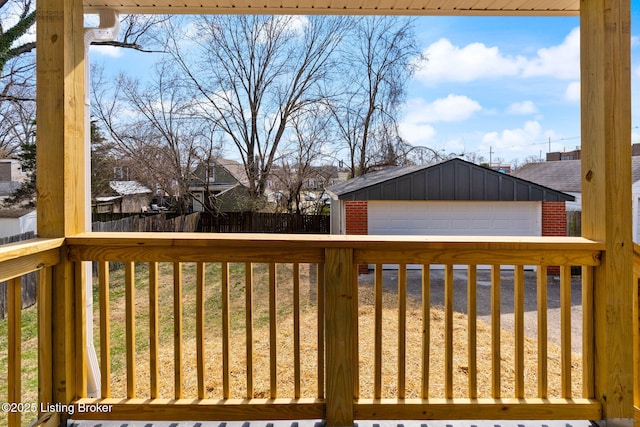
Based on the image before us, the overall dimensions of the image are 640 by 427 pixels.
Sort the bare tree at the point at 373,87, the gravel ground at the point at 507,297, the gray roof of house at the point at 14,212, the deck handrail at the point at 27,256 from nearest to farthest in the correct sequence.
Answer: the deck handrail at the point at 27,256 < the gravel ground at the point at 507,297 < the gray roof of house at the point at 14,212 < the bare tree at the point at 373,87

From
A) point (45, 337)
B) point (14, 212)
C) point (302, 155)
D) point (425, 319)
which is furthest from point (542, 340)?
point (302, 155)

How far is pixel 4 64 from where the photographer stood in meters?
6.73

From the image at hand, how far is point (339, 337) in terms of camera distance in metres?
1.65

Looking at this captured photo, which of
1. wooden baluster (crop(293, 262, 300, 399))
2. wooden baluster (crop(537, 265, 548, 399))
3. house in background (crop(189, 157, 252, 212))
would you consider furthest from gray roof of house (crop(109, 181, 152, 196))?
wooden baluster (crop(537, 265, 548, 399))

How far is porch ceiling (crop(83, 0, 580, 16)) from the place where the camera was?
2.03 meters

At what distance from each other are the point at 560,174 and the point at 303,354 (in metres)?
9.30

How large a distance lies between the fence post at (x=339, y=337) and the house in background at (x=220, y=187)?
11.2m

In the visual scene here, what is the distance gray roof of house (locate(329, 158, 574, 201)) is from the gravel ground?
174 centimetres

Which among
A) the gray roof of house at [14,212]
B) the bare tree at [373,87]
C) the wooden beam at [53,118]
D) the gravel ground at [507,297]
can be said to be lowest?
the gravel ground at [507,297]

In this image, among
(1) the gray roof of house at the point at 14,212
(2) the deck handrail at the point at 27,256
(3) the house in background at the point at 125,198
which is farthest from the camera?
(3) the house in background at the point at 125,198

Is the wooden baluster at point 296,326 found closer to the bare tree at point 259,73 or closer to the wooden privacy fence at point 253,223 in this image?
A: the wooden privacy fence at point 253,223

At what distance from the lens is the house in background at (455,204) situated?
801 centimetres

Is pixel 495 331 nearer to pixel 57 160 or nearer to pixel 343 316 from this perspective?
pixel 343 316

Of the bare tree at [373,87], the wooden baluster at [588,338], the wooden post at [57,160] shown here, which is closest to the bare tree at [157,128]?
the bare tree at [373,87]
